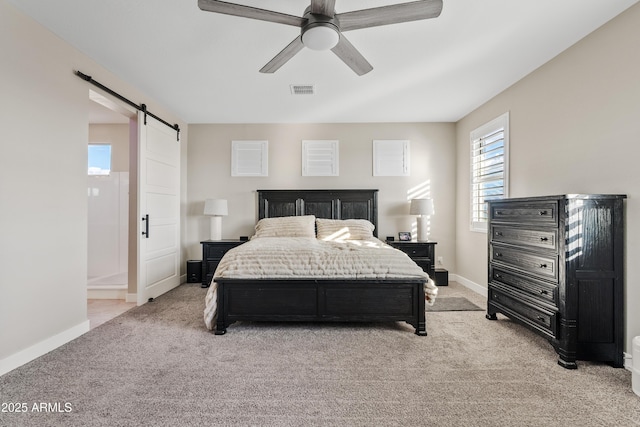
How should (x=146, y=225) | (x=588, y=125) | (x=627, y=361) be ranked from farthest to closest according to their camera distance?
(x=146, y=225) → (x=588, y=125) → (x=627, y=361)

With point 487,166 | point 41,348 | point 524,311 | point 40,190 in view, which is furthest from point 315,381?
point 487,166

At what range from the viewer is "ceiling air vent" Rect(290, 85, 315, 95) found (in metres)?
3.45

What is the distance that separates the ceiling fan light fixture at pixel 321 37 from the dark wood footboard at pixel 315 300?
199 cm

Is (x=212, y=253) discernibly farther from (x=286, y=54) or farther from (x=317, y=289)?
(x=286, y=54)

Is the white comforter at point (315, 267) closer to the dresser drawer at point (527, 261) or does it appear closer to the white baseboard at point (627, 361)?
the dresser drawer at point (527, 261)

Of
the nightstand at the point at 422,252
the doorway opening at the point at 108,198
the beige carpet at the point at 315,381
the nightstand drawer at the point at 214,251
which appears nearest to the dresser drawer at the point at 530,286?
the beige carpet at the point at 315,381

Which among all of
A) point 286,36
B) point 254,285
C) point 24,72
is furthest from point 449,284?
point 24,72

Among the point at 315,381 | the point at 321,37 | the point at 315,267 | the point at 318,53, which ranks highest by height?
the point at 318,53

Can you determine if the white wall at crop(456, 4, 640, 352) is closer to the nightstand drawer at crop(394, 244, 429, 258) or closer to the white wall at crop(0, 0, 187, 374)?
the nightstand drawer at crop(394, 244, 429, 258)

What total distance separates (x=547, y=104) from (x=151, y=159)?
473 centimetres

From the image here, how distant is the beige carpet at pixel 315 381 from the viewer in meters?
1.59

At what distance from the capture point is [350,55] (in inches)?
86.0

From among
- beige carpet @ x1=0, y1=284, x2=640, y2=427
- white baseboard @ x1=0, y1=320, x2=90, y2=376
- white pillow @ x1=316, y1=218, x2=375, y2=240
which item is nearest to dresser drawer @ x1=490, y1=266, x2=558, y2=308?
beige carpet @ x1=0, y1=284, x2=640, y2=427

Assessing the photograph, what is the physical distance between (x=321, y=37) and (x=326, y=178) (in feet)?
10.2
